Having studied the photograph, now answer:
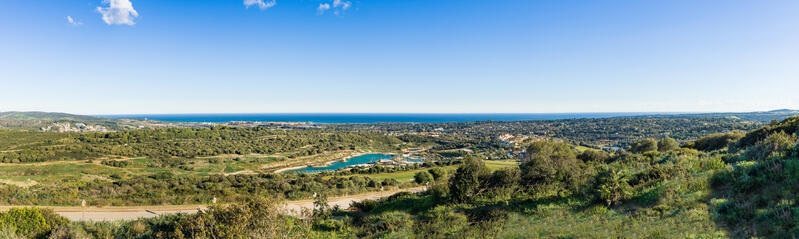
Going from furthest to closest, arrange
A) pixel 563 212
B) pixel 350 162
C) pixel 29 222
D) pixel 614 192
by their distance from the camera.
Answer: pixel 350 162 → pixel 29 222 → pixel 563 212 → pixel 614 192

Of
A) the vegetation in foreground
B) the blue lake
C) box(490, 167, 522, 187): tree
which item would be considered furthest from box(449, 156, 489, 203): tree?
the blue lake

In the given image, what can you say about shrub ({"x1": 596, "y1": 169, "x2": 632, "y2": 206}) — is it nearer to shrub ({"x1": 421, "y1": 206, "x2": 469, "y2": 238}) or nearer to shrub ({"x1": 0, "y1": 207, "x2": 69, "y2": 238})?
shrub ({"x1": 421, "y1": 206, "x2": 469, "y2": 238})

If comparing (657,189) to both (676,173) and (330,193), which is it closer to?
(676,173)

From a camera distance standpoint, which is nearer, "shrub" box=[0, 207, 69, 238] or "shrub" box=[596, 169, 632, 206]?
"shrub" box=[596, 169, 632, 206]

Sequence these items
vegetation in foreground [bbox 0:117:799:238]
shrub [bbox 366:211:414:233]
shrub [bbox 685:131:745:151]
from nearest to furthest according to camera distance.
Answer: vegetation in foreground [bbox 0:117:799:238] → shrub [bbox 366:211:414:233] → shrub [bbox 685:131:745:151]

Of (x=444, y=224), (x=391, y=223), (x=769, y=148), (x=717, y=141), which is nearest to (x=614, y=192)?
(x=444, y=224)

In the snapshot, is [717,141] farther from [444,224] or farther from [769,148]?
[444,224]

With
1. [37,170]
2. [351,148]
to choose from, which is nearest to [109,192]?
[37,170]

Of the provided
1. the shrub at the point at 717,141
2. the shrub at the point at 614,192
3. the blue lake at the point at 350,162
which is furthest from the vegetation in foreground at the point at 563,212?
the blue lake at the point at 350,162

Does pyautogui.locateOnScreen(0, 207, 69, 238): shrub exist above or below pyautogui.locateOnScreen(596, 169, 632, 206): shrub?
below
